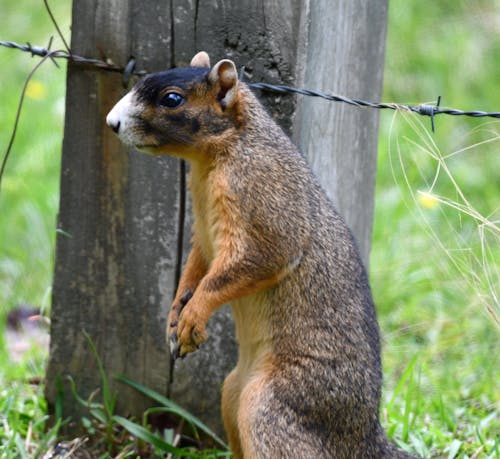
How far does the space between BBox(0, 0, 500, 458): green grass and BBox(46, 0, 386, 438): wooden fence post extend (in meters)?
0.34

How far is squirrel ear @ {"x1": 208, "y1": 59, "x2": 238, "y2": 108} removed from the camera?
383 centimetres

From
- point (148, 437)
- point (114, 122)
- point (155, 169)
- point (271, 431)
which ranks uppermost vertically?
point (114, 122)

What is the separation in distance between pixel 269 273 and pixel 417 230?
135 inches

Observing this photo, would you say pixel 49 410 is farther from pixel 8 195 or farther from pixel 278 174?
pixel 8 195

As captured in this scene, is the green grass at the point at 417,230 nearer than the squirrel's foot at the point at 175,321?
No

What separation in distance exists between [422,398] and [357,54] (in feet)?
5.77

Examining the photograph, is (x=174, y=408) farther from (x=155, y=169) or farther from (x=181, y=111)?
(x=181, y=111)

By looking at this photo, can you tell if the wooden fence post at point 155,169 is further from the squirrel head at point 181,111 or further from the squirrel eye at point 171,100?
the squirrel eye at point 171,100

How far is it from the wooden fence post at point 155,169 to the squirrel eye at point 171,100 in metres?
0.54

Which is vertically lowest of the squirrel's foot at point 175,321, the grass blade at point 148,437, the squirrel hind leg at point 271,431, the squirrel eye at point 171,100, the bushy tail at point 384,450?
the grass blade at point 148,437

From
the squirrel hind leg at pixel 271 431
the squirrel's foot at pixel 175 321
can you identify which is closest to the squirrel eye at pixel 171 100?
the squirrel's foot at pixel 175 321

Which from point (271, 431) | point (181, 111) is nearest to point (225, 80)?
point (181, 111)

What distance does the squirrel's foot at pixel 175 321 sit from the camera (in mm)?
3925

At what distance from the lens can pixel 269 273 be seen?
3.84 meters
